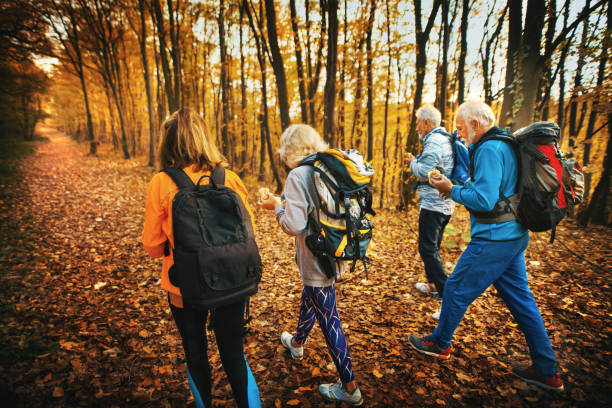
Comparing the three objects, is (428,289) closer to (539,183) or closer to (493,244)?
(493,244)

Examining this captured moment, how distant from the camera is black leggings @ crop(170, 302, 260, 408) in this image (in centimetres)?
164

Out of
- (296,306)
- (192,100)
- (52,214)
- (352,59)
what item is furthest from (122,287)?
(192,100)

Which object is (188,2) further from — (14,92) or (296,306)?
(296,306)

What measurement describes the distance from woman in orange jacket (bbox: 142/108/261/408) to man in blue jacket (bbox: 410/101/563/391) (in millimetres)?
1863

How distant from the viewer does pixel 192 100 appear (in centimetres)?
1691

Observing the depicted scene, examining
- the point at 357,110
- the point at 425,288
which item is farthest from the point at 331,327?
the point at 357,110

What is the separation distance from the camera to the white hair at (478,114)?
2.12 m

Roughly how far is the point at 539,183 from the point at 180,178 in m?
2.62

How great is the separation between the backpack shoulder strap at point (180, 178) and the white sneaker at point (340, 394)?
2.12 meters

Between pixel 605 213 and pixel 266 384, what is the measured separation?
386 inches

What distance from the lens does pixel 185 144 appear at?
1640 millimetres

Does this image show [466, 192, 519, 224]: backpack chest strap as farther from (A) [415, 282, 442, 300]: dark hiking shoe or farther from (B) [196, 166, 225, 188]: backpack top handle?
(A) [415, 282, 442, 300]: dark hiking shoe

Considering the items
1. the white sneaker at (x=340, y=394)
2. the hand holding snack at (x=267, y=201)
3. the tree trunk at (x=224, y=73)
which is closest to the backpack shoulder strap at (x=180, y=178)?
the hand holding snack at (x=267, y=201)

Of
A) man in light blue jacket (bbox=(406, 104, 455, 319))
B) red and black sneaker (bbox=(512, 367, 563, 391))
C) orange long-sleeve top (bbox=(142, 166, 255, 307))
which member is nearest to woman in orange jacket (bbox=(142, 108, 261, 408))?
orange long-sleeve top (bbox=(142, 166, 255, 307))
